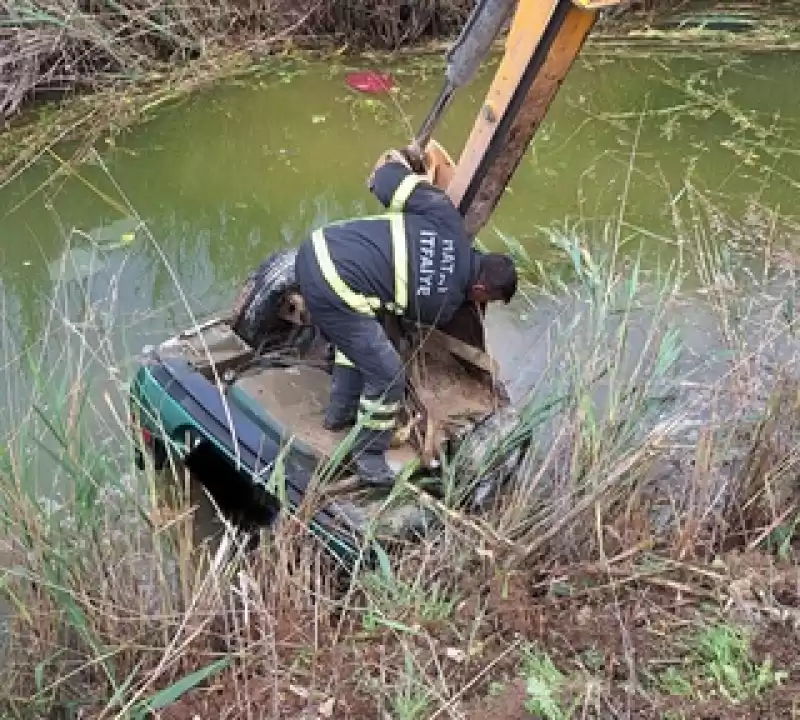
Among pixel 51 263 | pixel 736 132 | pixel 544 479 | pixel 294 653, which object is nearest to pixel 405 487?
pixel 544 479

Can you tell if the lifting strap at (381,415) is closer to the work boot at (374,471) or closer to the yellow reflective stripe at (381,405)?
the yellow reflective stripe at (381,405)

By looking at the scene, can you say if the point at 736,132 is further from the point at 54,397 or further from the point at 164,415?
the point at 54,397

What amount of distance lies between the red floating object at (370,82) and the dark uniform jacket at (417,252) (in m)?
3.61

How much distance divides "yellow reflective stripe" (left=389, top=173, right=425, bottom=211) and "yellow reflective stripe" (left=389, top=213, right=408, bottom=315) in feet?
0.12

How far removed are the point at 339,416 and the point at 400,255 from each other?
63cm

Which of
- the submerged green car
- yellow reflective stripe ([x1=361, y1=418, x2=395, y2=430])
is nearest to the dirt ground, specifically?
the submerged green car

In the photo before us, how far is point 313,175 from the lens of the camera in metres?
6.40

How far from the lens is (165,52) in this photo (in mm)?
7172

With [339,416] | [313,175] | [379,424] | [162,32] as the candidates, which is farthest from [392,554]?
[162,32]

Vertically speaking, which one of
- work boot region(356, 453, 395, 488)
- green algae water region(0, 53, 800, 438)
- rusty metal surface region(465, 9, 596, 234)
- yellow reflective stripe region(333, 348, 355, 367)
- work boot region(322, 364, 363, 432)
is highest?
rusty metal surface region(465, 9, 596, 234)

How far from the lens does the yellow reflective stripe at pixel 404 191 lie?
3701 mm

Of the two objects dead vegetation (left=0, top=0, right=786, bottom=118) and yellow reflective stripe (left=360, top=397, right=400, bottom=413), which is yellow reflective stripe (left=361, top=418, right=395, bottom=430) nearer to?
yellow reflective stripe (left=360, top=397, right=400, bottom=413)

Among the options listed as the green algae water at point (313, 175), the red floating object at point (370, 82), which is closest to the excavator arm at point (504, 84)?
the green algae water at point (313, 175)

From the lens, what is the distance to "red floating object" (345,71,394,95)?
7.16 metres
